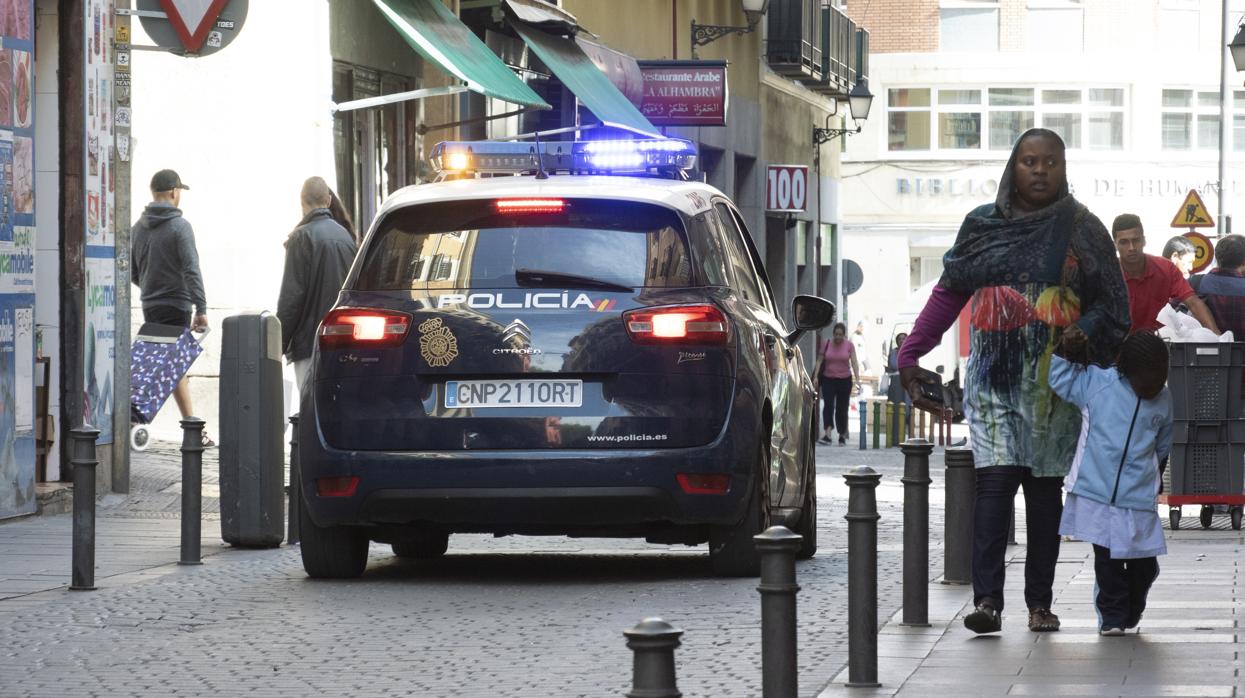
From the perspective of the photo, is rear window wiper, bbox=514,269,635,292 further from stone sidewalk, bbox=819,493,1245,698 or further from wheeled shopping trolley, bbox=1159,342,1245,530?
wheeled shopping trolley, bbox=1159,342,1245,530

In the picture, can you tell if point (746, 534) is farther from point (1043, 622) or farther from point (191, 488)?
point (191, 488)

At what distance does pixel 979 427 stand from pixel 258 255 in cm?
1143

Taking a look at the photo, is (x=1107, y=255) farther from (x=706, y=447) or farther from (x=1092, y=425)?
(x=706, y=447)

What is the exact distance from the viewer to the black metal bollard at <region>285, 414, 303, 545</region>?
35.2ft

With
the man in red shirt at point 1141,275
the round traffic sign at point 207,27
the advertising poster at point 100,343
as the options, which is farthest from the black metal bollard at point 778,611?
the round traffic sign at point 207,27

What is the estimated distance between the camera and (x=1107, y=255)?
8.38 metres

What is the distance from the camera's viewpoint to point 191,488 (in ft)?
35.3

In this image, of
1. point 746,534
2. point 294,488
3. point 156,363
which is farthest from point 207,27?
point 746,534

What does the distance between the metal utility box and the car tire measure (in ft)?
4.42

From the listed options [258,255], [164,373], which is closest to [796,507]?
[164,373]

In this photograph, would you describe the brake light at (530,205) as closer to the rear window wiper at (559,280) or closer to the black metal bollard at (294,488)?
the rear window wiper at (559,280)

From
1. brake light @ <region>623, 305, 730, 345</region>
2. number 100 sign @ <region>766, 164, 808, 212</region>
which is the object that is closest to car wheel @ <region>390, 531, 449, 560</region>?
brake light @ <region>623, 305, 730, 345</region>

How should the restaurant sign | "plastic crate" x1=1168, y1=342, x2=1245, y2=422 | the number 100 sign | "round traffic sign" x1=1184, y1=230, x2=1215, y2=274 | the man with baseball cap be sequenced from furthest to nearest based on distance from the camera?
the number 100 sign
"round traffic sign" x1=1184, y1=230, x2=1215, y2=274
the restaurant sign
the man with baseball cap
"plastic crate" x1=1168, y1=342, x2=1245, y2=422

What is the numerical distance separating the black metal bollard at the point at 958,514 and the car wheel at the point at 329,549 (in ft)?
8.41
